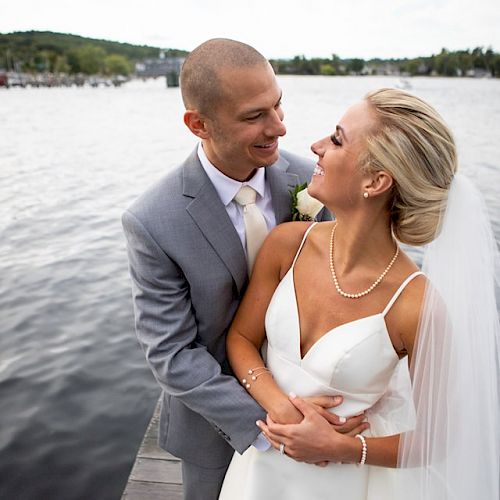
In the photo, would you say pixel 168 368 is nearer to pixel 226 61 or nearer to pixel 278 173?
pixel 278 173

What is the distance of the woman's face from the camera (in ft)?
6.09

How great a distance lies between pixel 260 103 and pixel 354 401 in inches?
47.2

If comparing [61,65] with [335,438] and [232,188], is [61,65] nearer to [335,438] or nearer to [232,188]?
[232,188]

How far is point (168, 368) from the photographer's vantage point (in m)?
1.97

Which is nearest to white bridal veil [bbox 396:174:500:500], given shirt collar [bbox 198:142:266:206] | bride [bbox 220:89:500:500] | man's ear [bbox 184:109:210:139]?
bride [bbox 220:89:500:500]

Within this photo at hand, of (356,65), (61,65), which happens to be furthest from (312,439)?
(61,65)

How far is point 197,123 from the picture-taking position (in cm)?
210

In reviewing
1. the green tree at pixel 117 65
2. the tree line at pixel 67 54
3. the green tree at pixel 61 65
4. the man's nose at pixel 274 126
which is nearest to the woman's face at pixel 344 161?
the man's nose at pixel 274 126

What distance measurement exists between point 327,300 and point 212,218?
0.56 m

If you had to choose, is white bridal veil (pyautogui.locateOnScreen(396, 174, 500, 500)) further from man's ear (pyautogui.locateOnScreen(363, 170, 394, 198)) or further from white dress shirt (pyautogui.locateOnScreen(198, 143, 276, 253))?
white dress shirt (pyautogui.locateOnScreen(198, 143, 276, 253))

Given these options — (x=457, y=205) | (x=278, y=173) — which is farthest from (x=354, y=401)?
(x=278, y=173)

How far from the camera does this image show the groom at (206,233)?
1.98 meters

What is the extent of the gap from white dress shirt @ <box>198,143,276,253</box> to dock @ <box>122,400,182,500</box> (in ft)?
6.19

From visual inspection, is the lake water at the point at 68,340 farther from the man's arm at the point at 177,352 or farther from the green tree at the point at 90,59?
the green tree at the point at 90,59
